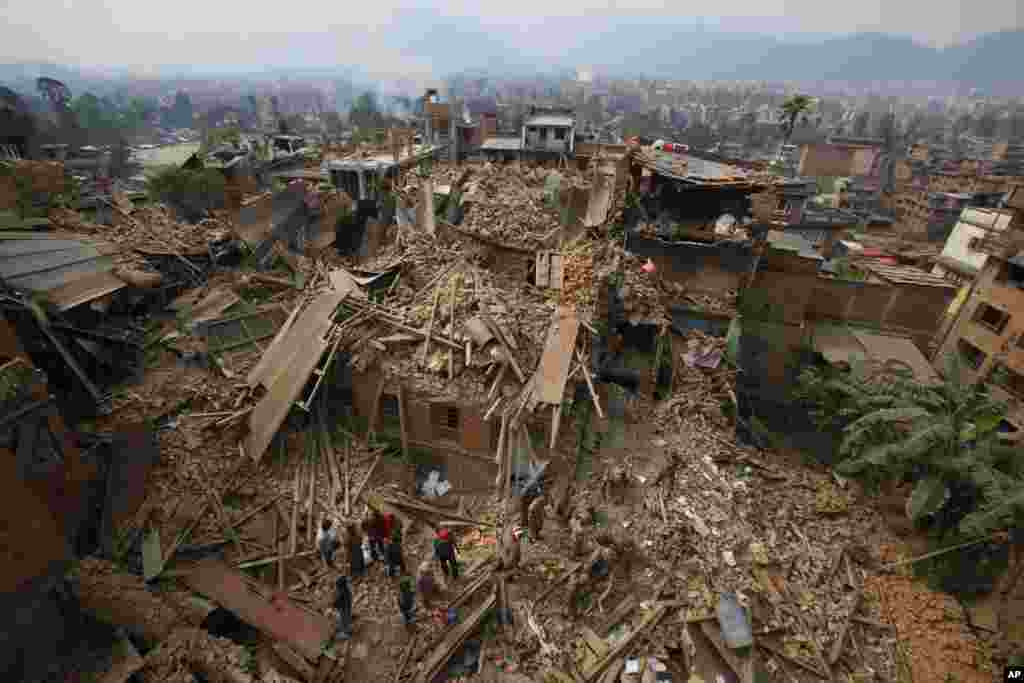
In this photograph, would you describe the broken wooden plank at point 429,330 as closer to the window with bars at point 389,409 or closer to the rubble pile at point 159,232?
the window with bars at point 389,409

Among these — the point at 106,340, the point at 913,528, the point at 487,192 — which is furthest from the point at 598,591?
the point at 487,192

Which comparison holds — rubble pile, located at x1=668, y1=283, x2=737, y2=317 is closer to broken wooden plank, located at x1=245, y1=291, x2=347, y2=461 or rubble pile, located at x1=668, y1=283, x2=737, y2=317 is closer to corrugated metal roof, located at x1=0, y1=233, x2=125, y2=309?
broken wooden plank, located at x1=245, y1=291, x2=347, y2=461

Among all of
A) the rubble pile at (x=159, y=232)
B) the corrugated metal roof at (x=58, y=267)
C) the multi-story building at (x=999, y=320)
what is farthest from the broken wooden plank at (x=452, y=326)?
the multi-story building at (x=999, y=320)

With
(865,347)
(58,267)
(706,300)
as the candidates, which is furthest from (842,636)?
(58,267)

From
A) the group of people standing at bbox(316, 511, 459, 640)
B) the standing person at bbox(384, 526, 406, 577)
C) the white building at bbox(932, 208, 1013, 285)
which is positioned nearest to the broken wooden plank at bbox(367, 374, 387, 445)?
the group of people standing at bbox(316, 511, 459, 640)

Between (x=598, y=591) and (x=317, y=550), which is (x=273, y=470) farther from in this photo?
(x=598, y=591)

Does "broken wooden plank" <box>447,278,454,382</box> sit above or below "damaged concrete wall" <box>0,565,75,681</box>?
above
